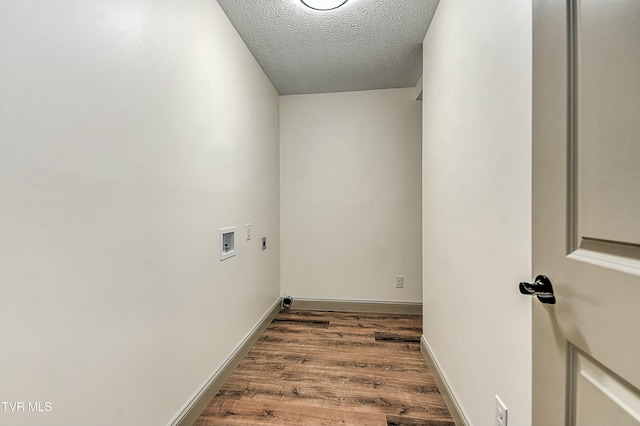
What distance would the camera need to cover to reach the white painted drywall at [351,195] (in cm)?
312

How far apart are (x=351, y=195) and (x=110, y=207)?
2461 mm

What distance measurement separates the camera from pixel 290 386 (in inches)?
71.7

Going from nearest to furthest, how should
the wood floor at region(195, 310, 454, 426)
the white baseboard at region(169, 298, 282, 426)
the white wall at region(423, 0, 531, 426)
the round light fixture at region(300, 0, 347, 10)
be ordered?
the white wall at region(423, 0, 531, 426) → the white baseboard at region(169, 298, 282, 426) → the wood floor at region(195, 310, 454, 426) → the round light fixture at region(300, 0, 347, 10)

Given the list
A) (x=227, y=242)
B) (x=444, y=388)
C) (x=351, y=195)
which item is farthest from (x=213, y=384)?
(x=351, y=195)

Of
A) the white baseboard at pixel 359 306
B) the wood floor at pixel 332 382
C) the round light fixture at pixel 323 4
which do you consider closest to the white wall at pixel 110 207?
the wood floor at pixel 332 382

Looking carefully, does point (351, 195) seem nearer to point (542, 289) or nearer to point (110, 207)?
point (110, 207)

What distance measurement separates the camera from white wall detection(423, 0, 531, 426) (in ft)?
3.01

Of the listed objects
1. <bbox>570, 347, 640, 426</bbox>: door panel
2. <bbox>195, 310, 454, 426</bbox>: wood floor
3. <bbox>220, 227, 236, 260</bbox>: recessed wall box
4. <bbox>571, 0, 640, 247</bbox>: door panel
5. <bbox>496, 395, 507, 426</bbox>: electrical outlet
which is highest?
<bbox>571, 0, 640, 247</bbox>: door panel

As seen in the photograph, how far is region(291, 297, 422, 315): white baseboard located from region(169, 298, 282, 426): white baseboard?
2.50 ft

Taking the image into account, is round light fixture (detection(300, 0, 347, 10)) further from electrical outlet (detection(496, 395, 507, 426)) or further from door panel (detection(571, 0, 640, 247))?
electrical outlet (detection(496, 395, 507, 426))

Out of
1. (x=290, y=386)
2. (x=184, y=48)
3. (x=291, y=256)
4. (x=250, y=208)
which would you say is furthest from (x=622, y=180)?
(x=291, y=256)

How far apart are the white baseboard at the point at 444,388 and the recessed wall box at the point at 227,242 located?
1565 mm

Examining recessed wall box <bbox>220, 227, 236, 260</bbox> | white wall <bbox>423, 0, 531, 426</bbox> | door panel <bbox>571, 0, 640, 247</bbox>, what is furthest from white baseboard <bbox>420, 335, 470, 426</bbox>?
recessed wall box <bbox>220, 227, 236, 260</bbox>

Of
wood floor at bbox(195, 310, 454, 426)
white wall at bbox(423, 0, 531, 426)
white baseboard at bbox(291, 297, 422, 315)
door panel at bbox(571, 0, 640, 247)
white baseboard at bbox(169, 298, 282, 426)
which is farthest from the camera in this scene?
white baseboard at bbox(291, 297, 422, 315)
